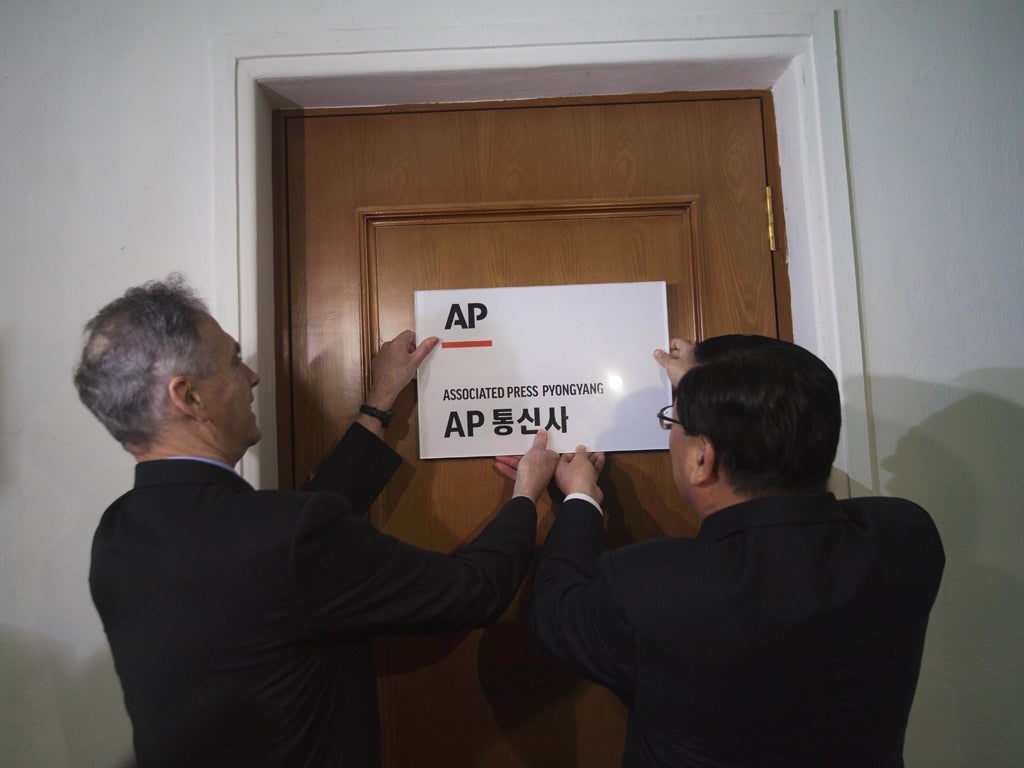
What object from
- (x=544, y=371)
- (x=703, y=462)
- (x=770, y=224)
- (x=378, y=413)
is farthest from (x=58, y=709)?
(x=770, y=224)

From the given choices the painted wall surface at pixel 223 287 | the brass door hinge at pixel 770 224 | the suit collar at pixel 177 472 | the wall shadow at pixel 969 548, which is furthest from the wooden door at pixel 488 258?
the suit collar at pixel 177 472

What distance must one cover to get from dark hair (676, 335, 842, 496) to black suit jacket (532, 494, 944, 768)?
4 cm

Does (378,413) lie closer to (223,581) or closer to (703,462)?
(223,581)

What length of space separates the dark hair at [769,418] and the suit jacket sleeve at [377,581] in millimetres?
383

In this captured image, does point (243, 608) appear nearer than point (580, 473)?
Yes

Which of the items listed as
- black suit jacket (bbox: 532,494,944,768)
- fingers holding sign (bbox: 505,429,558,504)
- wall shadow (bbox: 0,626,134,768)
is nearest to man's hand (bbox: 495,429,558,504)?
fingers holding sign (bbox: 505,429,558,504)

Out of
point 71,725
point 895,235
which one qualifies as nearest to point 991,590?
point 895,235

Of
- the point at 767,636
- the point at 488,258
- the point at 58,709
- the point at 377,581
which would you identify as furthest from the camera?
the point at 488,258

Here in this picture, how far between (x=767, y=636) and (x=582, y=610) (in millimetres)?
238

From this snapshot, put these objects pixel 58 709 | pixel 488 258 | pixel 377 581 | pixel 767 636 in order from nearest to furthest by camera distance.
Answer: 1. pixel 767 636
2. pixel 377 581
3. pixel 58 709
4. pixel 488 258

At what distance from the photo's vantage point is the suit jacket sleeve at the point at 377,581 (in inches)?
32.9

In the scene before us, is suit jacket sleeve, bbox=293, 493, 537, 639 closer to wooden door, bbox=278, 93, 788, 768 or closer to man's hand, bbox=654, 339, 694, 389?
wooden door, bbox=278, 93, 788, 768

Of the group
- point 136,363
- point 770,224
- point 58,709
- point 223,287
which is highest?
point 770,224

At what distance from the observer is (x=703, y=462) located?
90 cm
